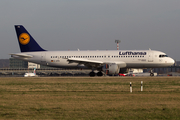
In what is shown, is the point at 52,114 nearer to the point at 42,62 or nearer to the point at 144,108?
the point at 144,108

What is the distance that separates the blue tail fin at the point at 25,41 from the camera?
52375 millimetres

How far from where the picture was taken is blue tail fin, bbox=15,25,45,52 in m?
52.4

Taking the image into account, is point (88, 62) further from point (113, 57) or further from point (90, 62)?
point (113, 57)

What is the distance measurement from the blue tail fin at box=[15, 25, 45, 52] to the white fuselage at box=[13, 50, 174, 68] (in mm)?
1233

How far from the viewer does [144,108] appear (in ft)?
44.8

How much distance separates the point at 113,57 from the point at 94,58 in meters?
3.48

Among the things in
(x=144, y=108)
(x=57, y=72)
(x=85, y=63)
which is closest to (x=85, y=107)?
(x=144, y=108)

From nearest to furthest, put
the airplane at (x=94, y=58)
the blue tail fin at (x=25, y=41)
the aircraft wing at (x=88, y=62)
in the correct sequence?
the aircraft wing at (x=88, y=62)
the airplane at (x=94, y=58)
the blue tail fin at (x=25, y=41)

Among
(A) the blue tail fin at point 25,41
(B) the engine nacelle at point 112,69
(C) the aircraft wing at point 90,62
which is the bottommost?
(B) the engine nacelle at point 112,69

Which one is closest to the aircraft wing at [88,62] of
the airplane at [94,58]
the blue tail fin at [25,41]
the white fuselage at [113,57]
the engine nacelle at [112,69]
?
the airplane at [94,58]

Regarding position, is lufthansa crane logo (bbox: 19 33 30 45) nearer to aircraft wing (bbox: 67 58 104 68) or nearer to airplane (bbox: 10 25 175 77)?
airplane (bbox: 10 25 175 77)

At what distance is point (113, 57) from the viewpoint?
48562mm

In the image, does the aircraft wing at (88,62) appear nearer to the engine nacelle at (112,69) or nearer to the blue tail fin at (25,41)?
the engine nacelle at (112,69)

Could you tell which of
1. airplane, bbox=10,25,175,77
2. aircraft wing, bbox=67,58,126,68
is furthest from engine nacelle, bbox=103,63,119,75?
aircraft wing, bbox=67,58,126,68
